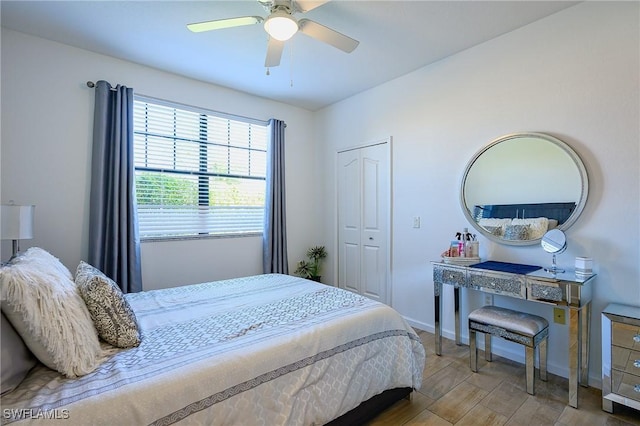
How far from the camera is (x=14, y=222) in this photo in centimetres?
198

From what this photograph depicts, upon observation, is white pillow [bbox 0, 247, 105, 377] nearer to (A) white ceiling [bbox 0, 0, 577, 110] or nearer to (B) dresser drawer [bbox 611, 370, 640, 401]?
(A) white ceiling [bbox 0, 0, 577, 110]

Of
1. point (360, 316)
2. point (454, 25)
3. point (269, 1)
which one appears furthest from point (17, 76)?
point (454, 25)

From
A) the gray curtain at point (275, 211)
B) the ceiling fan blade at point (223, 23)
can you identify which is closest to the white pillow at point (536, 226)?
the ceiling fan blade at point (223, 23)

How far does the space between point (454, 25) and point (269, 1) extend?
4.89 feet

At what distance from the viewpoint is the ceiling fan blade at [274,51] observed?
2.07 meters

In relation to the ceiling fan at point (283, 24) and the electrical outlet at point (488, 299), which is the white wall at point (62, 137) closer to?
the ceiling fan at point (283, 24)

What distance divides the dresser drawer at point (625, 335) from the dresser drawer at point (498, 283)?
48 centimetres

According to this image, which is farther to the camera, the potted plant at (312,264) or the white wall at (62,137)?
the potted plant at (312,264)

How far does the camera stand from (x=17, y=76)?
2482mm

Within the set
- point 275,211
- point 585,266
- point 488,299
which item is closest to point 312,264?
point 275,211

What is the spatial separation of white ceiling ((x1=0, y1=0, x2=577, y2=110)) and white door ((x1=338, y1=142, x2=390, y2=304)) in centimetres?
100

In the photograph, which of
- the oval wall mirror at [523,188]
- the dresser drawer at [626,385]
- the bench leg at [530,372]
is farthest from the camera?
the oval wall mirror at [523,188]

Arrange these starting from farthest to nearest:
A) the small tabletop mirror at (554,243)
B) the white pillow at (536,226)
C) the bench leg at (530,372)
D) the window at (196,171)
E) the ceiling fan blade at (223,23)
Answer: the window at (196,171)
the white pillow at (536,226)
the small tabletop mirror at (554,243)
the bench leg at (530,372)
the ceiling fan blade at (223,23)

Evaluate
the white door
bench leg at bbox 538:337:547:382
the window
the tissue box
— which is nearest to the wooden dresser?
the tissue box
